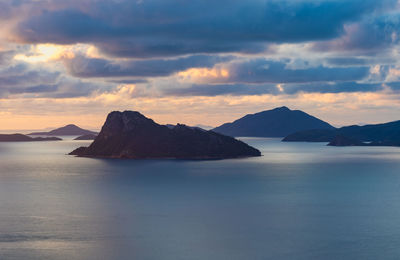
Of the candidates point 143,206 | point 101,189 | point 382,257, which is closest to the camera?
point 382,257

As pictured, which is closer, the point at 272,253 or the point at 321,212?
the point at 272,253

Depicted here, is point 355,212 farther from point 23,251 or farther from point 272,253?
point 23,251

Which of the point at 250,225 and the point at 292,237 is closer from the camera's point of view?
the point at 292,237

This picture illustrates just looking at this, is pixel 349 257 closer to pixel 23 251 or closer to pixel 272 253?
pixel 272 253

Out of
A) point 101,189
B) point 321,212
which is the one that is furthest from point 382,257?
point 101,189

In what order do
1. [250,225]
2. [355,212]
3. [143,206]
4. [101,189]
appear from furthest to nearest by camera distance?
[101,189] → [143,206] → [355,212] → [250,225]

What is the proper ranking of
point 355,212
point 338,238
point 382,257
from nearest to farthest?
1. point 382,257
2. point 338,238
3. point 355,212

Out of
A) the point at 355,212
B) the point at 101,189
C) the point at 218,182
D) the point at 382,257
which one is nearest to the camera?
the point at 382,257

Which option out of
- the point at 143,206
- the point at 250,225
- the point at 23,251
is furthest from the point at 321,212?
the point at 23,251
